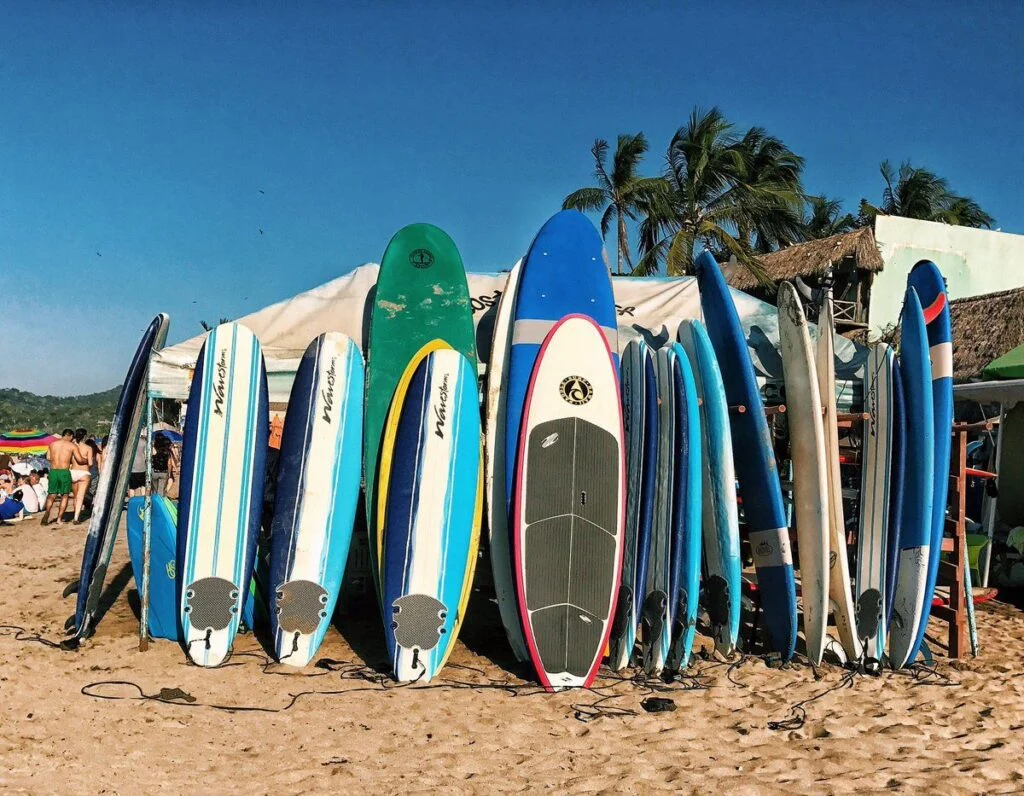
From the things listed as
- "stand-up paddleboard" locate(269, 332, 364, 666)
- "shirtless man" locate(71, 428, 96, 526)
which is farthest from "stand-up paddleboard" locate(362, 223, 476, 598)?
"shirtless man" locate(71, 428, 96, 526)

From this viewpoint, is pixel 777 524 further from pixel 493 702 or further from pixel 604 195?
pixel 604 195

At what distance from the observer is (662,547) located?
4.62m

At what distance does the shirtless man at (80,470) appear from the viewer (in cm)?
1082

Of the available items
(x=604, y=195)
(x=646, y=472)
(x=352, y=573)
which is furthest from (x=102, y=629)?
(x=604, y=195)

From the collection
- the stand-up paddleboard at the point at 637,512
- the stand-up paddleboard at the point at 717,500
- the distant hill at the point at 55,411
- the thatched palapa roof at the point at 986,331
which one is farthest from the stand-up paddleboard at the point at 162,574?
the distant hill at the point at 55,411

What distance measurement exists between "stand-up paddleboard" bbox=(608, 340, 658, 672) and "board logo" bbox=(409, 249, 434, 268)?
2091 millimetres

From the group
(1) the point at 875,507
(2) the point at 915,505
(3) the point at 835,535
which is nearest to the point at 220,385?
(3) the point at 835,535

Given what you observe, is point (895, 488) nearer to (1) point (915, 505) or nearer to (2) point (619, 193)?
(1) point (915, 505)

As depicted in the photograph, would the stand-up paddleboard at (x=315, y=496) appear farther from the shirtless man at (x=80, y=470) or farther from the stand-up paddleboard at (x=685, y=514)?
the shirtless man at (x=80, y=470)

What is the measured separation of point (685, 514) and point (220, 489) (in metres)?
2.63

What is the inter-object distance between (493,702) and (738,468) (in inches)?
75.5

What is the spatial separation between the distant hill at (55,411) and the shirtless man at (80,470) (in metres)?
13.6

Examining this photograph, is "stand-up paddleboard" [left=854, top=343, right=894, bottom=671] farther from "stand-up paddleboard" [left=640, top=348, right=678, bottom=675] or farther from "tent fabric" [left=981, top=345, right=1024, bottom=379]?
"tent fabric" [left=981, top=345, right=1024, bottom=379]

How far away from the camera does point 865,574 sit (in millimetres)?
4770
